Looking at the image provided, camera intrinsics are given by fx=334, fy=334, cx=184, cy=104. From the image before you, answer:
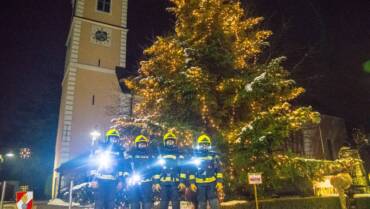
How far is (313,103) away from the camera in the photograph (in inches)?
1174

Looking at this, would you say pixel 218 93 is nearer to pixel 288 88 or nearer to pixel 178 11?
pixel 288 88

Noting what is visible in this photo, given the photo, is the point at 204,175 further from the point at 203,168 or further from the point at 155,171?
the point at 155,171

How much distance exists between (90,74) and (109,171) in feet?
62.9

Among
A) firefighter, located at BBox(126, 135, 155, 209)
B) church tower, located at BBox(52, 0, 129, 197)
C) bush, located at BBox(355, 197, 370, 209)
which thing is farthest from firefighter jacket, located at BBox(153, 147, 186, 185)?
church tower, located at BBox(52, 0, 129, 197)

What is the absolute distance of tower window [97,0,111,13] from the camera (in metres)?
29.0

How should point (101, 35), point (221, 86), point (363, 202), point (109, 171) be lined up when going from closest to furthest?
point (109, 171) → point (221, 86) → point (363, 202) → point (101, 35)

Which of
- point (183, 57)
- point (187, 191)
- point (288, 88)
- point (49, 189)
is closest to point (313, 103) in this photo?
point (288, 88)

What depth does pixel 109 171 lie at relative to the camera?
9312mm

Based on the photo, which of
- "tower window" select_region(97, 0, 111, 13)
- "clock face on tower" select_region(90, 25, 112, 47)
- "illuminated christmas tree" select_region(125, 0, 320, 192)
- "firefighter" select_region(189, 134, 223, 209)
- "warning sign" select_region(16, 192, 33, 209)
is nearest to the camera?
"warning sign" select_region(16, 192, 33, 209)

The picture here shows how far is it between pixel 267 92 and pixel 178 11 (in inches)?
241

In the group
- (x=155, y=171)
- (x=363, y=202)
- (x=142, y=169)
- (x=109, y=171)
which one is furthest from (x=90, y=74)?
(x=363, y=202)

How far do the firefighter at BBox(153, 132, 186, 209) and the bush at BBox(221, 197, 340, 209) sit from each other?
146 inches

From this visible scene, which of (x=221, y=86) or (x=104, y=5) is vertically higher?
(x=104, y=5)

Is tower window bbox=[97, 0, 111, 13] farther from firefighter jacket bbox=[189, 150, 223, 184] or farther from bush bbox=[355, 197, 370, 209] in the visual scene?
bush bbox=[355, 197, 370, 209]
